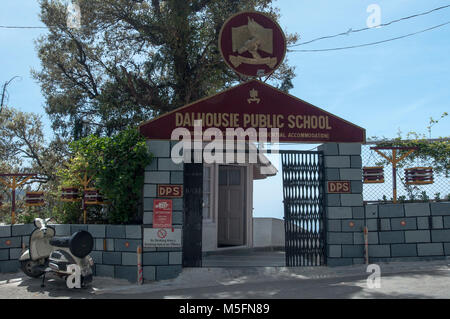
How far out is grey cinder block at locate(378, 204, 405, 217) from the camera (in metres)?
9.07

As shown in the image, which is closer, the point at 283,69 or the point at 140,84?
the point at 140,84

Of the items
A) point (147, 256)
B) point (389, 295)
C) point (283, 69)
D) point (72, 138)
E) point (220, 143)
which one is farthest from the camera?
point (283, 69)

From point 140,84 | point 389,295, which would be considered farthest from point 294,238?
point 140,84

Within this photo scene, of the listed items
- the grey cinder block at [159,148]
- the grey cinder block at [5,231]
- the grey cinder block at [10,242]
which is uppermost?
the grey cinder block at [159,148]

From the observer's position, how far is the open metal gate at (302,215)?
910cm

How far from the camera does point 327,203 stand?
900 cm

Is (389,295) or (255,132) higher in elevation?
(255,132)

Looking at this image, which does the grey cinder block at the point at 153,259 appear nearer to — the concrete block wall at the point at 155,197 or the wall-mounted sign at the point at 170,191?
the concrete block wall at the point at 155,197

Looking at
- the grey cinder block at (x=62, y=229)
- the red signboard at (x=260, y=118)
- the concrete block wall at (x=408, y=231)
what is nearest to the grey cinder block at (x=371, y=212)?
the concrete block wall at (x=408, y=231)

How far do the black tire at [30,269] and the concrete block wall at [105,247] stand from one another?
0.76 metres

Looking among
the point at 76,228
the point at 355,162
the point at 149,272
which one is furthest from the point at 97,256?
the point at 355,162

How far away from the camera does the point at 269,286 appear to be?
7516 mm
